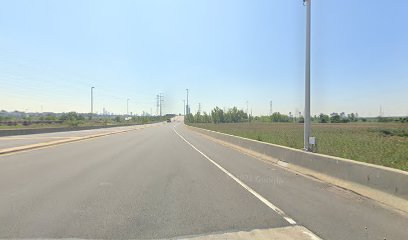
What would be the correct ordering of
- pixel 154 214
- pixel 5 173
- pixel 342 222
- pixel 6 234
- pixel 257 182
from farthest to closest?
pixel 5 173 < pixel 257 182 < pixel 154 214 < pixel 342 222 < pixel 6 234

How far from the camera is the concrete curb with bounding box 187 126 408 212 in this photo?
9.11m

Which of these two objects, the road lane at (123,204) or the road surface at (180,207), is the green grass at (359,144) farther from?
the road lane at (123,204)

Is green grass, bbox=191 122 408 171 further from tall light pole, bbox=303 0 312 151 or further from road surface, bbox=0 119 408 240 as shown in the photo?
road surface, bbox=0 119 408 240

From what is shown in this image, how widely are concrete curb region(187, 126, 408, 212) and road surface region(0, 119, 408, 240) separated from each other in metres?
0.31

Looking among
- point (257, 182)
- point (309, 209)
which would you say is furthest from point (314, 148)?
point (309, 209)

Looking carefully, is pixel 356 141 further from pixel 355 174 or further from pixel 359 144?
pixel 355 174

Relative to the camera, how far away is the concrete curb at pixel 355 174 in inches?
359

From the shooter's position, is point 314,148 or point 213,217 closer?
point 213,217

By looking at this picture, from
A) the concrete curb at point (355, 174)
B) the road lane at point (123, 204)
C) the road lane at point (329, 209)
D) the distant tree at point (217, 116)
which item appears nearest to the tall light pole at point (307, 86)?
the concrete curb at point (355, 174)

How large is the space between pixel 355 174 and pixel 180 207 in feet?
16.2

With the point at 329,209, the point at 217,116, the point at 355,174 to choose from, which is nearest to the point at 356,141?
the point at 355,174

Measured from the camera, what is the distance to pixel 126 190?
35.8ft

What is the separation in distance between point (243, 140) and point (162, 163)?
9.62 m

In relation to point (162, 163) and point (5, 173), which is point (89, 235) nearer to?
point (5, 173)
